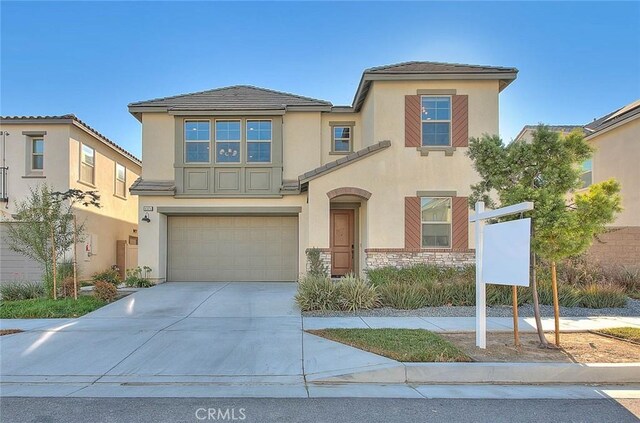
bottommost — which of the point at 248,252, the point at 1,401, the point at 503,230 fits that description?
the point at 1,401

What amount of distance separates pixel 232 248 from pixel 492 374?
11.2 metres

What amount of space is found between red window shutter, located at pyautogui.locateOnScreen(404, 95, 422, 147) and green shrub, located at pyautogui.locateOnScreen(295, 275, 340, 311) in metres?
5.87

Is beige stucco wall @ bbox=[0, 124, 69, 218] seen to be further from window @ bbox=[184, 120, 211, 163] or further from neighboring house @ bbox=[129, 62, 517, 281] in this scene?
window @ bbox=[184, 120, 211, 163]

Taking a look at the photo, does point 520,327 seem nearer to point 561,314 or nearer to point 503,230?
point 561,314

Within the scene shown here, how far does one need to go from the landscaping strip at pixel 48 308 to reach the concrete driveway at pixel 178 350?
443 millimetres

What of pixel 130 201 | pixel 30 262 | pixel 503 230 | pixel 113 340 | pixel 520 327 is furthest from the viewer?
pixel 130 201

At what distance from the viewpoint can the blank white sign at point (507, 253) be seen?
5797 millimetres

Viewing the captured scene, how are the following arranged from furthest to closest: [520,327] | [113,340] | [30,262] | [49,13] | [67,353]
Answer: [30,262], [49,13], [520,327], [113,340], [67,353]

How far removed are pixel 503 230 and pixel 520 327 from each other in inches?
128

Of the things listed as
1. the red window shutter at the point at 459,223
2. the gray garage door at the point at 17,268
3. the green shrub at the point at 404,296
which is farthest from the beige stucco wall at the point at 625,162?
the gray garage door at the point at 17,268

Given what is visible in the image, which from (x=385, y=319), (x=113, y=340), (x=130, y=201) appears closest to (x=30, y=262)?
(x=130, y=201)

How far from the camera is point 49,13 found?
39.3ft

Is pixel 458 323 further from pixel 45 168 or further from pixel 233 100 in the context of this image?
pixel 45 168

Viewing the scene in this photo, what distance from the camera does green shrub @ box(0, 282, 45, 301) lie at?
11656 millimetres
